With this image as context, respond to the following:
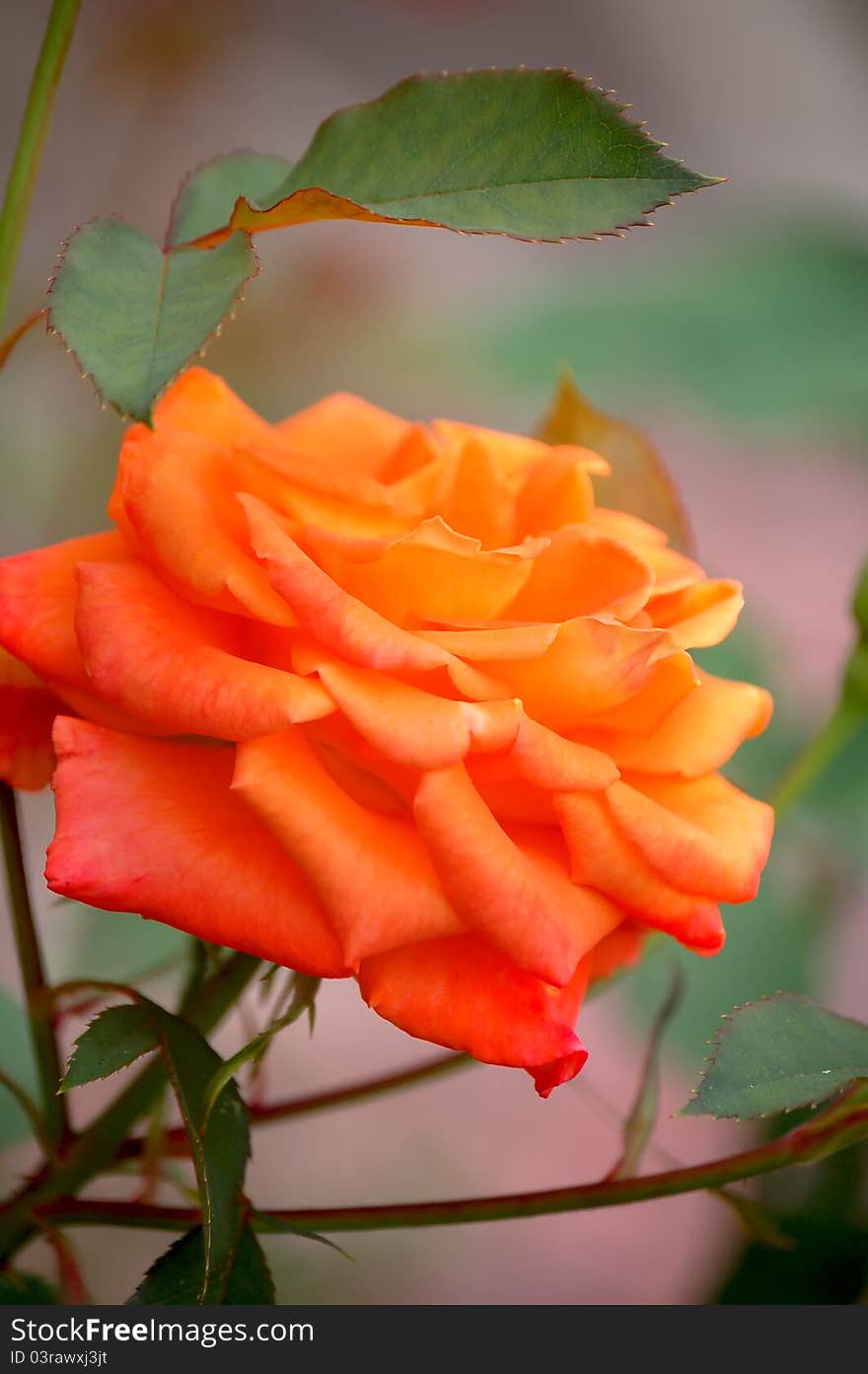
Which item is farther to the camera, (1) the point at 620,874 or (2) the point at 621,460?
(2) the point at 621,460

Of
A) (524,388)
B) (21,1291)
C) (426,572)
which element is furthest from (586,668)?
(524,388)

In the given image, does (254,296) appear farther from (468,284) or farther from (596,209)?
(596,209)

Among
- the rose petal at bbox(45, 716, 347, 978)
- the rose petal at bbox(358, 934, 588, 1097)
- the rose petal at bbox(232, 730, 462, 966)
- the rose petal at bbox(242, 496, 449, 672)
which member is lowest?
the rose petal at bbox(358, 934, 588, 1097)

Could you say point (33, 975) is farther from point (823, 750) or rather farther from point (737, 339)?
point (737, 339)

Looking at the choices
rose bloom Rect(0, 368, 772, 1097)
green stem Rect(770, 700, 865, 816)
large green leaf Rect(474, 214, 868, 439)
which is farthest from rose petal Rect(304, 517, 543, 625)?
large green leaf Rect(474, 214, 868, 439)

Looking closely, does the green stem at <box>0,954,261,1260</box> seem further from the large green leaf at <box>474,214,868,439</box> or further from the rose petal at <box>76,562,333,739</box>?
the large green leaf at <box>474,214,868,439</box>

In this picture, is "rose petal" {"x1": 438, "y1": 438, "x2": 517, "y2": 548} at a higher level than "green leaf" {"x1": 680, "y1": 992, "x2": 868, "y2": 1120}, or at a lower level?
higher

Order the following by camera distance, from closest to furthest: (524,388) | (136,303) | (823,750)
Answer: (136,303) → (823,750) → (524,388)

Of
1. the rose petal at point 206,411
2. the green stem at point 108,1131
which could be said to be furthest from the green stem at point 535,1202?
the rose petal at point 206,411

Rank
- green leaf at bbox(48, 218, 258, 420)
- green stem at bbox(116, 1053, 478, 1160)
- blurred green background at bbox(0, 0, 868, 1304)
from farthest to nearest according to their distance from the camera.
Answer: blurred green background at bbox(0, 0, 868, 1304), green stem at bbox(116, 1053, 478, 1160), green leaf at bbox(48, 218, 258, 420)
